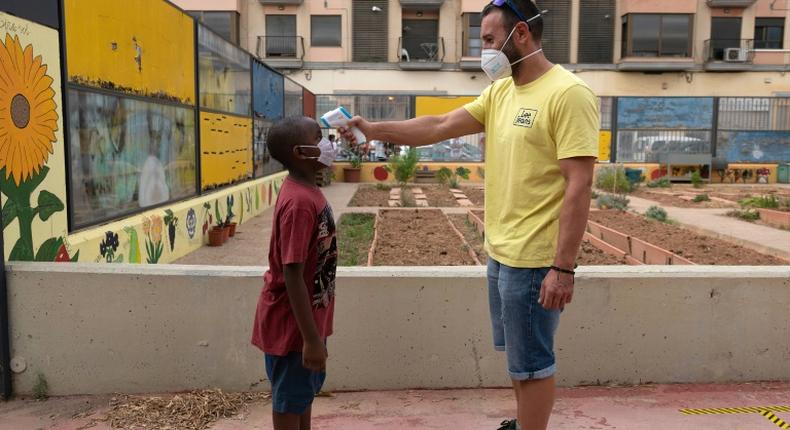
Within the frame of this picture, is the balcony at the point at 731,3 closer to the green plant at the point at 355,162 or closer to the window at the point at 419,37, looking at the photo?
the window at the point at 419,37

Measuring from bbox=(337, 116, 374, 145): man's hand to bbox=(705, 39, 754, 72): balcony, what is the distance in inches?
1364

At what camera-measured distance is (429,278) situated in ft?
12.8

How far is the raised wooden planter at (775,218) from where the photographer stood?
1288 cm

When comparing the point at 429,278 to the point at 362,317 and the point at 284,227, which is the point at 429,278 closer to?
the point at 362,317

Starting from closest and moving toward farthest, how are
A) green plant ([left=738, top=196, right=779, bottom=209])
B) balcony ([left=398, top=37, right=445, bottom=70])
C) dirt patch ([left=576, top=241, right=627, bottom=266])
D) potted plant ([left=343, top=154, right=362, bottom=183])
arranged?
dirt patch ([left=576, top=241, right=627, bottom=266])
green plant ([left=738, top=196, right=779, bottom=209])
potted plant ([left=343, top=154, right=362, bottom=183])
balcony ([left=398, top=37, right=445, bottom=70])

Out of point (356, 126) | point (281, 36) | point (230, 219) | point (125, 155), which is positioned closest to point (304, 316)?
point (356, 126)

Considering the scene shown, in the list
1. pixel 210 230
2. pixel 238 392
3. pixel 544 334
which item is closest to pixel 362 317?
pixel 238 392

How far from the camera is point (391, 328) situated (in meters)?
3.93

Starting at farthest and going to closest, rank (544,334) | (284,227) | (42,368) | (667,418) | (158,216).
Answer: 1. (158,216)
2. (42,368)
3. (667,418)
4. (544,334)
5. (284,227)

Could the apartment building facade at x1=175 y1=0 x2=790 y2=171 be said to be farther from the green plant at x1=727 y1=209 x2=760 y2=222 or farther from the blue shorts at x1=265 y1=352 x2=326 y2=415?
the blue shorts at x1=265 y1=352 x2=326 y2=415

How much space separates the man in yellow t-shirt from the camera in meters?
2.61

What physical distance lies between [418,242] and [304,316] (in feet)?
25.7

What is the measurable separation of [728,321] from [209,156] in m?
7.88

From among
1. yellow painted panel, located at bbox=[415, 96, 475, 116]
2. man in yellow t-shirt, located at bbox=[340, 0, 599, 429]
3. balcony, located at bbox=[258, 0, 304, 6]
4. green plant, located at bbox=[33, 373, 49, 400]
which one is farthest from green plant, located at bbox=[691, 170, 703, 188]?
green plant, located at bbox=[33, 373, 49, 400]
